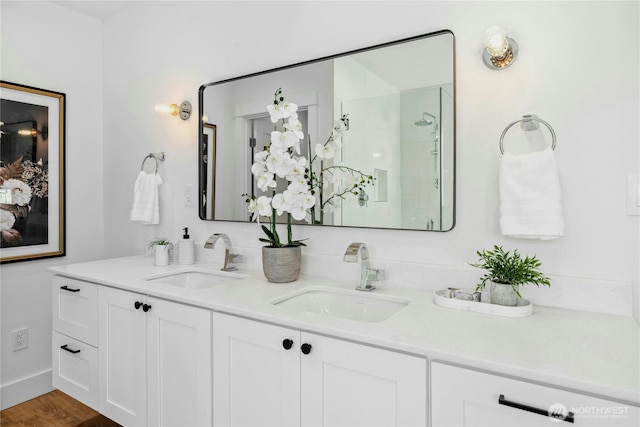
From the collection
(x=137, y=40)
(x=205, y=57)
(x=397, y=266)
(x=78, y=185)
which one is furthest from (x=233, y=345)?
(x=137, y=40)

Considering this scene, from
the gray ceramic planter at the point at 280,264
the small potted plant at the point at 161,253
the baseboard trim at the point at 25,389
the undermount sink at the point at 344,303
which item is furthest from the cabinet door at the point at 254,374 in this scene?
the baseboard trim at the point at 25,389

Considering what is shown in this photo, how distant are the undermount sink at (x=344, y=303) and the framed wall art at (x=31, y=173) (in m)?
1.87

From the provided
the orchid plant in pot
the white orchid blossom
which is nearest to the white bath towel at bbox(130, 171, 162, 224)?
the orchid plant in pot

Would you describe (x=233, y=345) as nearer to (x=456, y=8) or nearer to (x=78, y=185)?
(x=456, y=8)

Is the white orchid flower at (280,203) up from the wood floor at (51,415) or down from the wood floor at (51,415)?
up

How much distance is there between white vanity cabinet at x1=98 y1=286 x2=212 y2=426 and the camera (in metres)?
1.47

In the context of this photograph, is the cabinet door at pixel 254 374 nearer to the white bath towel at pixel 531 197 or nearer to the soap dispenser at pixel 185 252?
the white bath towel at pixel 531 197

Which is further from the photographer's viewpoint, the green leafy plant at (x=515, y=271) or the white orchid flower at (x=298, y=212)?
the white orchid flower at (x=298, y=212)

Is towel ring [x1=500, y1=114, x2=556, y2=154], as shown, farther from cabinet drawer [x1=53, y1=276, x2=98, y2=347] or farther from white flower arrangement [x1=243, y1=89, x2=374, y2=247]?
cabinet drawer [x1=53, y1=276, x2=98, y2=347]

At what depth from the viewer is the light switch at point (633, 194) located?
1.25 m

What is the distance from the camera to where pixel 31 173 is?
96.7 inches

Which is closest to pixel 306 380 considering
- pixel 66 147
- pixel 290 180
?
pixel 290 180

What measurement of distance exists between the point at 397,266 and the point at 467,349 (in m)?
0.70

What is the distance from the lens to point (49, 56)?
2.56 m
